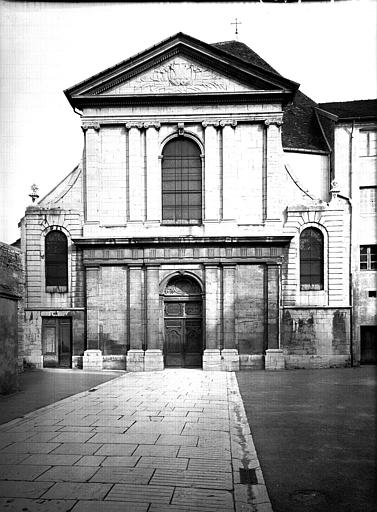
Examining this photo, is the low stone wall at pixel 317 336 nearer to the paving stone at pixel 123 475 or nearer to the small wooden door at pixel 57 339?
the small wooden door at pixel 57 339

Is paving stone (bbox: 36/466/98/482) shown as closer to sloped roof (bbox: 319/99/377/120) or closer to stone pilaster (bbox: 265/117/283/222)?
stone pilaster (bbox: 265/117/283/222)

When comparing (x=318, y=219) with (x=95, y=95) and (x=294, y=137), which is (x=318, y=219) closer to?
(x=294, y=137)

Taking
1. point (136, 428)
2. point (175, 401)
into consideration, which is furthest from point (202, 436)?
point (175, 401)

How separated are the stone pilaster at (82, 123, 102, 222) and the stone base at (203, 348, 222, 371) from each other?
7.34m

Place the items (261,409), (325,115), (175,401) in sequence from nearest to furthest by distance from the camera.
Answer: (261,409)
(175,401)
(325,115)

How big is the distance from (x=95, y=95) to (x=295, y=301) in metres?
12.1

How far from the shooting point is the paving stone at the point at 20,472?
22.2ft

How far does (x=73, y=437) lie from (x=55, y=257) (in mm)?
13378

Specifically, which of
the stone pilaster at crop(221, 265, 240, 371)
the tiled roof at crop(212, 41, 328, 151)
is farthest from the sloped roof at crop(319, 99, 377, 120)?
the stone pilaster at crop(221, 265, 240, 371)

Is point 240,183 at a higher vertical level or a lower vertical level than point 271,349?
higher

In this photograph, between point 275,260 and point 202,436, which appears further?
point 275,260

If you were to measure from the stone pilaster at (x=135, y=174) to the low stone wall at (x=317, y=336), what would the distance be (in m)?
7.58

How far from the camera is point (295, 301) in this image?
21031 millimetres

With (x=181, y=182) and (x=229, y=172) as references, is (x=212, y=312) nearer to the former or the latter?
(x=181, y=182)
